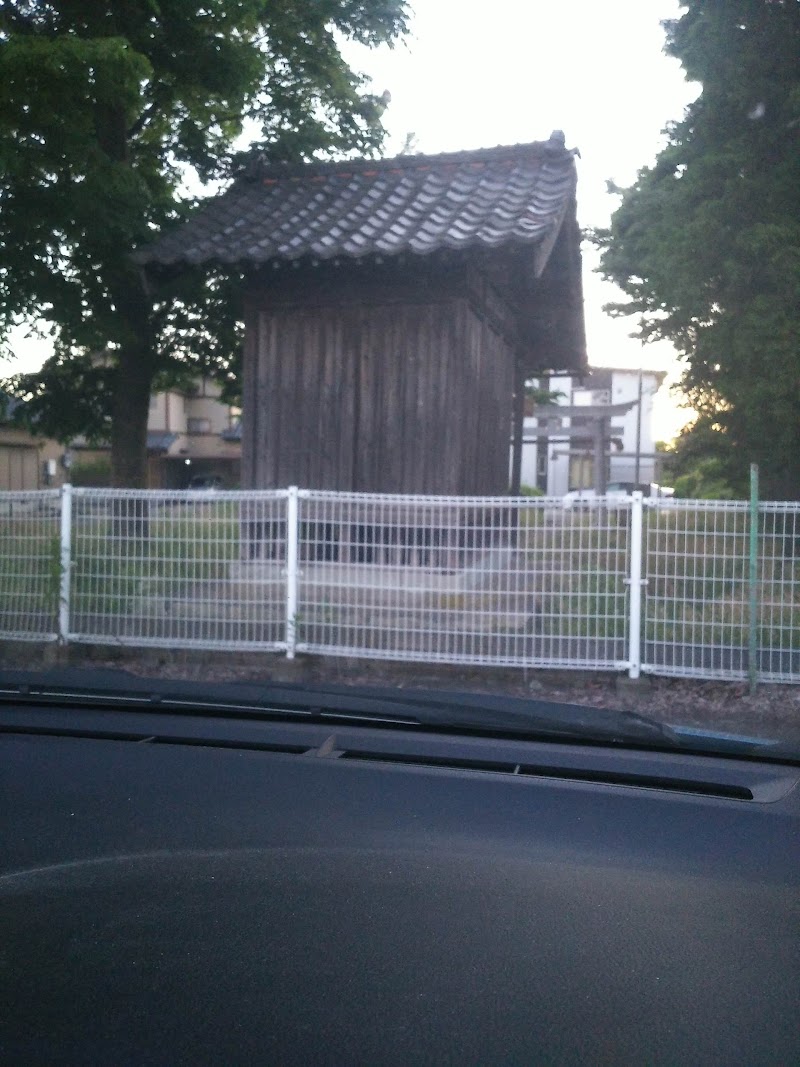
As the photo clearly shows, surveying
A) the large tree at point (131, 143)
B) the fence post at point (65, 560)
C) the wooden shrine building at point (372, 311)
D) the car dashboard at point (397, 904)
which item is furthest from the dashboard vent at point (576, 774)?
the large tree at point (131, 143)

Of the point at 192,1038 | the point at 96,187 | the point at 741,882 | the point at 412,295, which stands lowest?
the point at 192,1038

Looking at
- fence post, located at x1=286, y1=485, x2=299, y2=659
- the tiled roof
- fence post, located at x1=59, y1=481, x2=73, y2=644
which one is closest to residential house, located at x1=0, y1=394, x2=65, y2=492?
the tiled roof

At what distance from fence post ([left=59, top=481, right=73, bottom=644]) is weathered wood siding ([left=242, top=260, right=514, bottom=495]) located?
7.23ft

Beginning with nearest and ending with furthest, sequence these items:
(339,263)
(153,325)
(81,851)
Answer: (81,851) < (339,263) < (153,325)

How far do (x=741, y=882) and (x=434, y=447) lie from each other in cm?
724

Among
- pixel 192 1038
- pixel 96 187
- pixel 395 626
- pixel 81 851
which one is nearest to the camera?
pixel 192 1038

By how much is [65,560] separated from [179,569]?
0.95m

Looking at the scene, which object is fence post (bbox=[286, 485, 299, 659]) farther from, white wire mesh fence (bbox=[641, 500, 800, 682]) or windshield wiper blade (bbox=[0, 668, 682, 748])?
windshield wiper blade (bbox=[0, 668, 682, 748])

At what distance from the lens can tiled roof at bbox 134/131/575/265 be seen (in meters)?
8.52

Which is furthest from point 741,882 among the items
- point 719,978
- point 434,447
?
point 434,447

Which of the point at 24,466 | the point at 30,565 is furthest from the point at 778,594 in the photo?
the point at 24,466

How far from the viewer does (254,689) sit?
375cm

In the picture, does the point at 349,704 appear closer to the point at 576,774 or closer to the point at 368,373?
the point at 576,774

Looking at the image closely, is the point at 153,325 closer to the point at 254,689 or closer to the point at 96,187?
the point at 96,187
